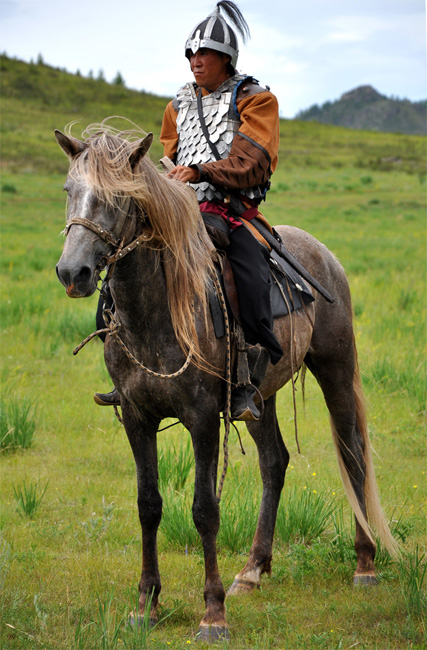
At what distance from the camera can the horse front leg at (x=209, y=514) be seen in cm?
369

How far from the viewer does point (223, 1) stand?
423 cm

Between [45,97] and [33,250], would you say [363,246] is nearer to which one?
[33,250]

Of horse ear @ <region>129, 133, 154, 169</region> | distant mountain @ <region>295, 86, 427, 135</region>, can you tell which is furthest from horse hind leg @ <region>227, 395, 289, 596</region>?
distant mountain @ <region>295, 86, 427, 135</region>

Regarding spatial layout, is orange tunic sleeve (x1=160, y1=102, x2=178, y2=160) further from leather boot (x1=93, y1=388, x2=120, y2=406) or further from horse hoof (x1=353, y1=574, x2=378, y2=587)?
horse hoof (x1=353, y1=574, x2=378, y2=587)

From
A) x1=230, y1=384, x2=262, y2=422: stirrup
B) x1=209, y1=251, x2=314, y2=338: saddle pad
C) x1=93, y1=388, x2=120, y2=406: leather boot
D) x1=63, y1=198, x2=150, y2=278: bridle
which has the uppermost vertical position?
x1=63, y1=198, x2=150, y2=278: bridle

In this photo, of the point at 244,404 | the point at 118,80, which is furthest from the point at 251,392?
the point at 118,80

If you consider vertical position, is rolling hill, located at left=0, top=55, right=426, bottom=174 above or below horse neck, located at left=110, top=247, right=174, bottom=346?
above

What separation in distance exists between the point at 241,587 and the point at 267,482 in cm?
70

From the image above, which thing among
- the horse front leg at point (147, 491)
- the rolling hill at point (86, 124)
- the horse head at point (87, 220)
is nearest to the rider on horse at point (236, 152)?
the horse front leg at point (147, 491)

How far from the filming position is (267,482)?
4938 millimetres

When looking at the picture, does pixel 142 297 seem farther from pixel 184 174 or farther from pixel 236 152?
pixel 236 152

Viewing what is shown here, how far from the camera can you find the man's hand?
363 cm

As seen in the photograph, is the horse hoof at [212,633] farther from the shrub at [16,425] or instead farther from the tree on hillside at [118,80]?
the tree on hillside at [118,80]

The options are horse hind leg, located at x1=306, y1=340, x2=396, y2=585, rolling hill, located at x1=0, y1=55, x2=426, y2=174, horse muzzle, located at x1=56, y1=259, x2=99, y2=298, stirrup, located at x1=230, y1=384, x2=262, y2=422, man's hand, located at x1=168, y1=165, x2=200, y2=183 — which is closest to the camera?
Result: horse muzzle, located at x1=56, y1=259, x2=99, y2=298
